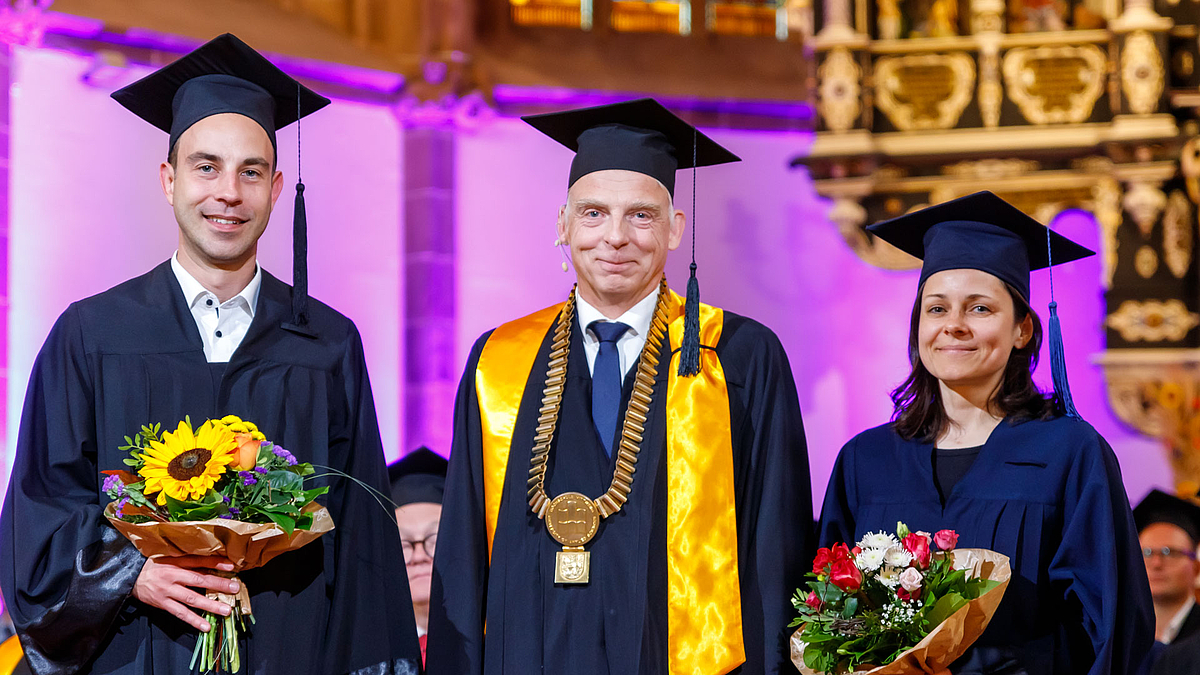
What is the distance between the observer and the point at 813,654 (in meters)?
3.16

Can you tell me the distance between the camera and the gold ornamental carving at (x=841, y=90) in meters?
7.29

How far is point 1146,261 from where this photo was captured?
7.10 meters

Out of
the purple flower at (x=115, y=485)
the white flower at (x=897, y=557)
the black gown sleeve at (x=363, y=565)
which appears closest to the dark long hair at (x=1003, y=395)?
the white flower at (x=897, y=557)

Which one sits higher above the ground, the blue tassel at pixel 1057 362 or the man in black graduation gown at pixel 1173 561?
the blue tassel at pixel 1057 362

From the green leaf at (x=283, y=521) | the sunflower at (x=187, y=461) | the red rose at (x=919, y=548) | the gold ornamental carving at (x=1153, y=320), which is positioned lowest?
the red rose at (x=919, y=548)

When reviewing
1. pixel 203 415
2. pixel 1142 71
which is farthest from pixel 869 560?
pixel 1142 71

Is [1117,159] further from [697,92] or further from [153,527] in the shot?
[153,527]

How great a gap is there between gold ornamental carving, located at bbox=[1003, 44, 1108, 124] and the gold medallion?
15.2ft

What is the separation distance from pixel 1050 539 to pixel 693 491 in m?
0.92

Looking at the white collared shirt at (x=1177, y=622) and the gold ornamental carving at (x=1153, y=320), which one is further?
the gold ornamental carving at (x=1153, y=320)

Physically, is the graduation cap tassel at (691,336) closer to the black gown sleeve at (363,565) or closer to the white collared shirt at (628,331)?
the white collared shirt at (628,331)

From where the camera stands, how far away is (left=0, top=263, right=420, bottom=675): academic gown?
3254mm

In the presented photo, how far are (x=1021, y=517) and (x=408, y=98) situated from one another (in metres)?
4.39

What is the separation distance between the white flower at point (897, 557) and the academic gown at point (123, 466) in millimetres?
1296
